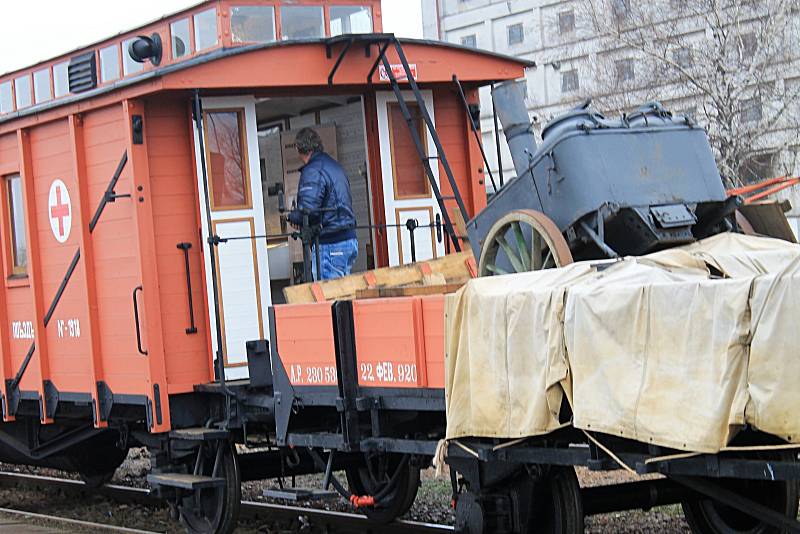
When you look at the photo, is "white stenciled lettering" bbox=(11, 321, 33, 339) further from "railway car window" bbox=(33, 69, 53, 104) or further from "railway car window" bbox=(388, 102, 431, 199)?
"railway car window" bbox=(388, 102, 431, 199)

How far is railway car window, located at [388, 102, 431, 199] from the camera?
1034 cm

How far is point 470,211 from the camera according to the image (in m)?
10.9

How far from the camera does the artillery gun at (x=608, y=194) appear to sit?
7.46 metres

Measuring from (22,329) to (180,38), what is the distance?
300cm

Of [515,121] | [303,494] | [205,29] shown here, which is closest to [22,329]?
[205,29]

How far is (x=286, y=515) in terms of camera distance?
10953 millimetres

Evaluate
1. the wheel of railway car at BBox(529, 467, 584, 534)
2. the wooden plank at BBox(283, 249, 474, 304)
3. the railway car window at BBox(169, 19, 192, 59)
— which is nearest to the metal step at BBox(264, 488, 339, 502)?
the wooden plank at BBox(283, 249, 474, 304)

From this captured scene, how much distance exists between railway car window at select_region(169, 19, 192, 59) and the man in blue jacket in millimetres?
1153

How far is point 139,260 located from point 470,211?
2.89 meters

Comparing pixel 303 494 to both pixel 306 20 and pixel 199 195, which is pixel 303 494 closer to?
pixel 199 195

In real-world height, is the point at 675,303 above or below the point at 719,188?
below

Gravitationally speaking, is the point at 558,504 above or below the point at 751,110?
below

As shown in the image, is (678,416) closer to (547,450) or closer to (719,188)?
(547,450)

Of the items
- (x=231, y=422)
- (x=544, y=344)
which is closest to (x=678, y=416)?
(x=544, y=344)
